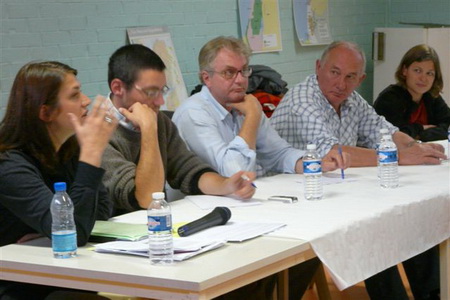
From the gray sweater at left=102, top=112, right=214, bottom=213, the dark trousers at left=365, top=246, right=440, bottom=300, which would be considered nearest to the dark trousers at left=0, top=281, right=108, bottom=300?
the gray sweater at left=102, top=112, right=214, bottom=213

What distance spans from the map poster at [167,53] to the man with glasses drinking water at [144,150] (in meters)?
1.83

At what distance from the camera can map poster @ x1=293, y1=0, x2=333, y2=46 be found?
6.77 m

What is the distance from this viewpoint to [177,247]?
2.38 m

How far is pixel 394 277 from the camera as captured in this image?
3.55 metres

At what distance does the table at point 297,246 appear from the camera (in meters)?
2.20

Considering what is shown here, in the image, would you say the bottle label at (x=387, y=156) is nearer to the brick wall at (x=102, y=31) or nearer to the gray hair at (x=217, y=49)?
the gray hair at (x=217, y=49)

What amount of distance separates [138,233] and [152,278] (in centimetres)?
46

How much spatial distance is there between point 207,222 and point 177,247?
Result: 35 cm

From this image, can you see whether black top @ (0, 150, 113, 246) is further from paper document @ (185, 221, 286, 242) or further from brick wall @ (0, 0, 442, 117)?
brick wall @ (0, 0, 442, 117)

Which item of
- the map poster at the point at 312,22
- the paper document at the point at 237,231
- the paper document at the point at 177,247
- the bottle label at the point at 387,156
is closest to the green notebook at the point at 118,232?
the paper document at the point at 177,247

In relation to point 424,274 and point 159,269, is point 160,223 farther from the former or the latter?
point 424,274

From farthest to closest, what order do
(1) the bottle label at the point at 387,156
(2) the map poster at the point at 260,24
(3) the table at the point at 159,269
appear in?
(2) the map poster at the point at 260,24 < (1) the bottle label at the point at 387,156 < (3) the table at the point at 159,269

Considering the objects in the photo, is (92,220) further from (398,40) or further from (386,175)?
(398,40)

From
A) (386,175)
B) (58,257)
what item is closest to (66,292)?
(58,257)
